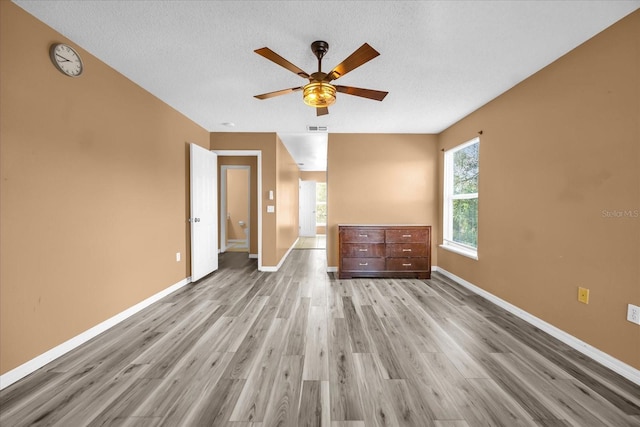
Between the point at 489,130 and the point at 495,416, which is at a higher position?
the point at 489,130

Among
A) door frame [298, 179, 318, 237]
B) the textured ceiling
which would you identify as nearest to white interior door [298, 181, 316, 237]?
door frame [298, 179, 318, 237]

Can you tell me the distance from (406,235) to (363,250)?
2.37 ft

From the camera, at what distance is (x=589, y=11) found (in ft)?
5.55

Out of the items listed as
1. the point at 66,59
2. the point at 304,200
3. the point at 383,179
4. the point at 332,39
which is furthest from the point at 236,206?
the point at 332,39

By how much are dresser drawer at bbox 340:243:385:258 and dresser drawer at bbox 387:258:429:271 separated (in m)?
0.21

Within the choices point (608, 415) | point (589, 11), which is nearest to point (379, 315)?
point (608, 415)

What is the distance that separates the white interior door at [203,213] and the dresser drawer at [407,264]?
293cm

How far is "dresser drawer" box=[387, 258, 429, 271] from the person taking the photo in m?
3.97

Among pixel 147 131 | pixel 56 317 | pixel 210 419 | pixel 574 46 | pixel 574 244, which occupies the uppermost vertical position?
pixel 574 46

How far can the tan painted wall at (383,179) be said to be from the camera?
14.6 feet

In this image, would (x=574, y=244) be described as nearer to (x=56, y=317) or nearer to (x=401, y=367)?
(x=401, y=367)

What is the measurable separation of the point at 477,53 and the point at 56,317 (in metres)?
4.00

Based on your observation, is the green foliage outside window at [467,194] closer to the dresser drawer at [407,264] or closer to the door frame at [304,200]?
the dresser drawer at [407,264]

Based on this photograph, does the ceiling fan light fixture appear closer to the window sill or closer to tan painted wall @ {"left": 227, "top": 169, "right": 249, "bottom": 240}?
the window sill
